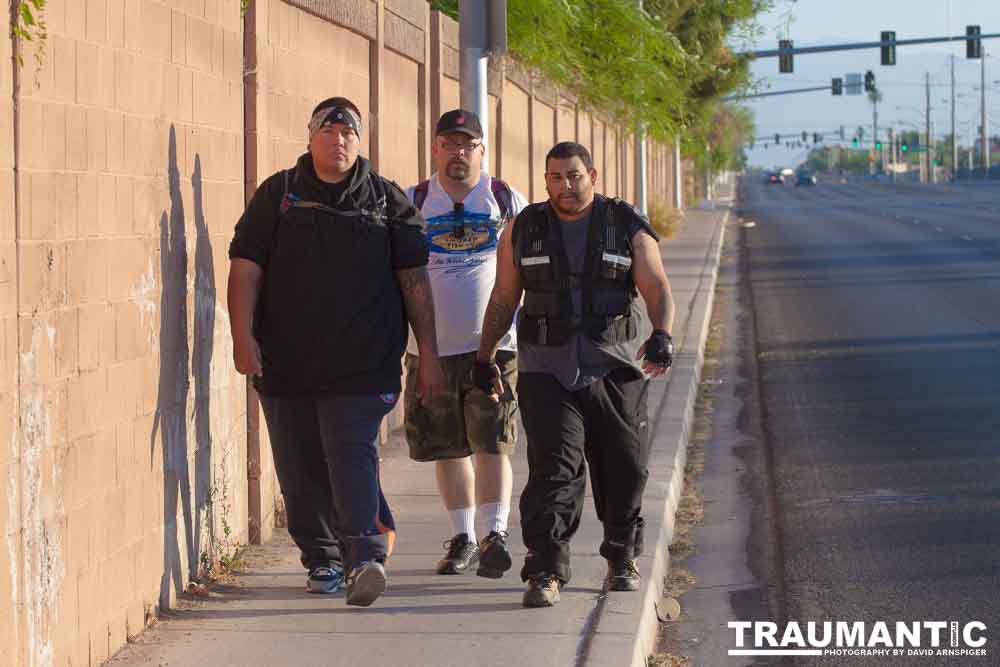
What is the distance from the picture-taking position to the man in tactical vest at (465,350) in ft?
22.4

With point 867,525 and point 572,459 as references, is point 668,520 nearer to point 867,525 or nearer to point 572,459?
point 867,525

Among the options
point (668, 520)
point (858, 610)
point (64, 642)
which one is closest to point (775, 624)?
point (858, 610)

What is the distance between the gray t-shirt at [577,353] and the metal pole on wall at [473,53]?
2.76 meters

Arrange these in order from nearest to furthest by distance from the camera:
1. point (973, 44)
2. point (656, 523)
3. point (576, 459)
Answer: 1. point (576, 459)
2. point (656, 523)
3. point (973, 44)

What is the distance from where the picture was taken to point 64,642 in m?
→ 5.11

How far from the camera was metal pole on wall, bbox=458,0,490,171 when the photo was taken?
9.14m

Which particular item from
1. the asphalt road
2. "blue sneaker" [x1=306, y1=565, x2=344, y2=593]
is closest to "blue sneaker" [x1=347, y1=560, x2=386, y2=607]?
"blue sneaker" [x1=306, y1=565, x2=344, y2=593]

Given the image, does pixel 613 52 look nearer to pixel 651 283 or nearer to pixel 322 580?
pixel 651 283

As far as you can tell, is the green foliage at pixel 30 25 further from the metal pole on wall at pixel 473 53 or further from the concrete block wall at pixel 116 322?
the metal pole on wall at pixel 473 53

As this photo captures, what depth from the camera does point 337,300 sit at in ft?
20.4

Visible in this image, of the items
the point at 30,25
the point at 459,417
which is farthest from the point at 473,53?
the point at 30,25

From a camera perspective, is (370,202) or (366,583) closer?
(366,583)

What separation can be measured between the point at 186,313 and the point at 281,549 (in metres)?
1.46

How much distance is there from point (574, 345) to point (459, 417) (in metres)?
0.78
